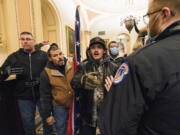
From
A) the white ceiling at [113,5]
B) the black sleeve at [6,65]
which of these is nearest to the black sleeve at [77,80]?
the black sleeve at [6,65]

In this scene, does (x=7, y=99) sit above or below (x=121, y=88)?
below

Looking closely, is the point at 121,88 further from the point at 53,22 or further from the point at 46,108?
the point at 53,22

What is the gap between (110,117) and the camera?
639mm

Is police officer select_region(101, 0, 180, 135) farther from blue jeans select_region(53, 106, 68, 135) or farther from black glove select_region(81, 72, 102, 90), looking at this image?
blue jeans select_region(53, 106, 68, 135)

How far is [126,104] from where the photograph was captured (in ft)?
1.94

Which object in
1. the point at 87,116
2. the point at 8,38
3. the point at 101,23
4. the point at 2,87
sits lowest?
the point at 87,116

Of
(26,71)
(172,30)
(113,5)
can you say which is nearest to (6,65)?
(26,71)

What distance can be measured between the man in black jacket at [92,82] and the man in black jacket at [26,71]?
759 mm

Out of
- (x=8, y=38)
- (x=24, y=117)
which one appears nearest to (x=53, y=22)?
(x=8, y=38)

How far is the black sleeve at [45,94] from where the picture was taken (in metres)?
1.78

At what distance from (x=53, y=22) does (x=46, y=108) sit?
4237 mm

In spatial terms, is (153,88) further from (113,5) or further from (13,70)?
(113,5)

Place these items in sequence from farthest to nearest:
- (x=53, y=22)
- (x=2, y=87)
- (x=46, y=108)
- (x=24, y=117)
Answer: (x=53, y=22), (x=24, y=117), (x=2, y=87), (x=46, y=108)

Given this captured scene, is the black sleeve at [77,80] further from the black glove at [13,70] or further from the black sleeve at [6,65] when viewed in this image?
the black sleeve at [6,65]
